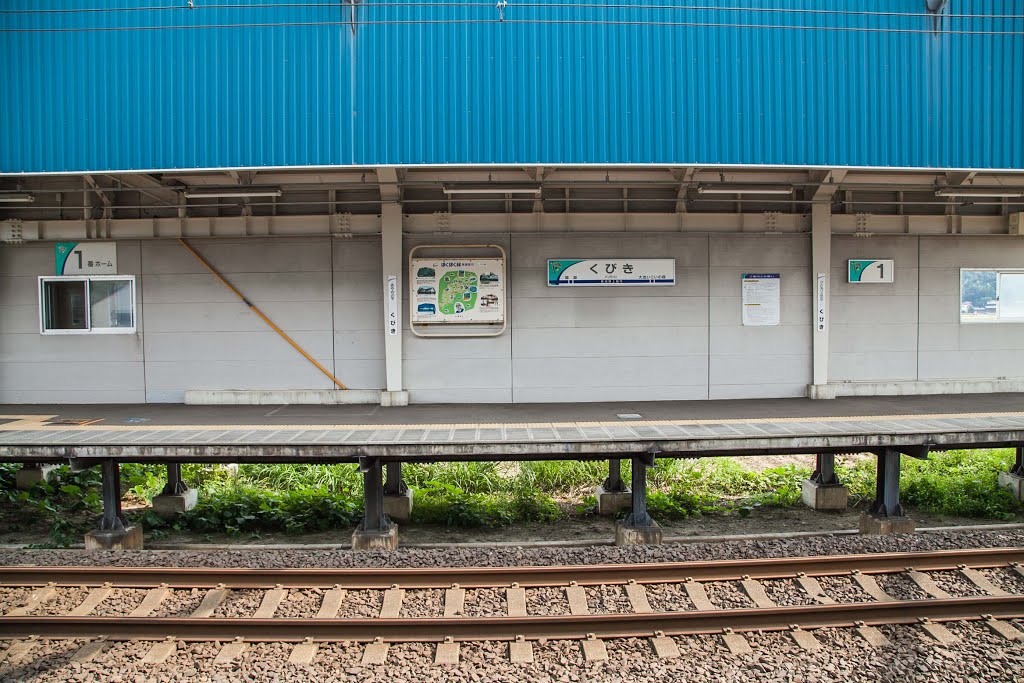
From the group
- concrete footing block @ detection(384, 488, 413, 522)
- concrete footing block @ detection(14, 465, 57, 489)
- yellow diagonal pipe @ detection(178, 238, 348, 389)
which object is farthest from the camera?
yellow diagonal pipe @ detection(178, 238, 348, 389)

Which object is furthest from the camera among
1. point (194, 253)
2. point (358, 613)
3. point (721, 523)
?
point (194, 253)

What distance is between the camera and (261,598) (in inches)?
211

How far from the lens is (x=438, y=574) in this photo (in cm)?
559

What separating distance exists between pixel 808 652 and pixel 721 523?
289 cm

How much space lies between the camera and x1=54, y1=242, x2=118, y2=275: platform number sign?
365 inches

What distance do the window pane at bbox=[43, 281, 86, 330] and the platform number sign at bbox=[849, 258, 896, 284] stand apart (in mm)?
11674

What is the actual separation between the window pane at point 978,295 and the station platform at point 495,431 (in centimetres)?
165

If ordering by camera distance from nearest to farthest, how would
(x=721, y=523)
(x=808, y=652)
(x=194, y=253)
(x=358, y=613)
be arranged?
1. (x=808, y=652)
2. (x=358, y=613)
3. (x=721, y=523)
4. (x=194, y=253)

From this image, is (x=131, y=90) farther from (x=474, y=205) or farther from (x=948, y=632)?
(x=948, y=632)

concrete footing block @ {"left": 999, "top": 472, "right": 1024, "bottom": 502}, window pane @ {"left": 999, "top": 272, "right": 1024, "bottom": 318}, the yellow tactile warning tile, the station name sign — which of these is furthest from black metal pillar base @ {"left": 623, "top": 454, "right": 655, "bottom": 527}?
window pane @ {"left": 999, "top": 272, "right": 1024, "bottom": 318}

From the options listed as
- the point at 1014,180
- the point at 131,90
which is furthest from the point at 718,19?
the point at 131,90

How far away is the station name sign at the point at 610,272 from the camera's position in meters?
9.14

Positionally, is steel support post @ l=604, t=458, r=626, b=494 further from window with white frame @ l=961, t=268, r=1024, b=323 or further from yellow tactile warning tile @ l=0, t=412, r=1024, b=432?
window with white frame @ l=961, t=268, r=1024, b=323

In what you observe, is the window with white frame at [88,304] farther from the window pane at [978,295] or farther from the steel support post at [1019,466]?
the window pane at [978,295]
